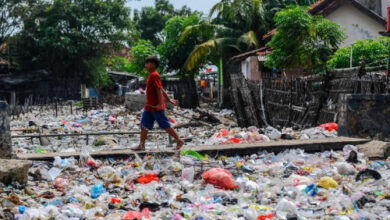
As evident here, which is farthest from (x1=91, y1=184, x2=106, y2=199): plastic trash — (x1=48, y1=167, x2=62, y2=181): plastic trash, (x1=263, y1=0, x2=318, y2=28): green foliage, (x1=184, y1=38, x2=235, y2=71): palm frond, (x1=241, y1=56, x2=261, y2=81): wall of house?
(x1=263, y1=0, x2=318, y2=28): green foliage

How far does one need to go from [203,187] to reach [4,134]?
213 centimetres

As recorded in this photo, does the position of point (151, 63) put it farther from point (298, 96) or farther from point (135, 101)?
point (135, 101)

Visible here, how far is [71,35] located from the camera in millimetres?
30531

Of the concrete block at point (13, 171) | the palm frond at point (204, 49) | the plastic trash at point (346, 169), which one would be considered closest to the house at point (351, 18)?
the palm frond at point (204, 49)

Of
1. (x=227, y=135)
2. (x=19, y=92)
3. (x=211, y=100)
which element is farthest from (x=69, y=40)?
(x=227, y=135)


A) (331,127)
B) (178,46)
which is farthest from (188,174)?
(178,46)

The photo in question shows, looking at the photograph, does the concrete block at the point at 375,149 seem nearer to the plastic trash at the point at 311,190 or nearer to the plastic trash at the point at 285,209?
the plastic trash at the point at 311,190

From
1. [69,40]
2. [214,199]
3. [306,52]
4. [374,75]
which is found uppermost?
[69,40]

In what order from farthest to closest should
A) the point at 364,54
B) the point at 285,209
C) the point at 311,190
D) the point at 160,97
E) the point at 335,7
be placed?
the point at 335,7 < the point at 364,54 < the point at 160,97 < the point at 311,190 < the point at 285,209

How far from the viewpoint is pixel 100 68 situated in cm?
3272

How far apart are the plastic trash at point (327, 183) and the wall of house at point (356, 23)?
15.4m

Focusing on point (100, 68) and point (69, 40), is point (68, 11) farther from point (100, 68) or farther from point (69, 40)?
point (100, 68)

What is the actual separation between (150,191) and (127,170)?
3.18 feet

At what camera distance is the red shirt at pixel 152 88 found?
6.33 meters
